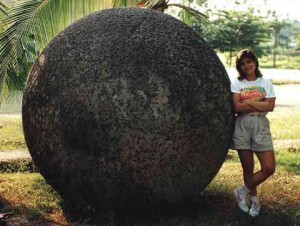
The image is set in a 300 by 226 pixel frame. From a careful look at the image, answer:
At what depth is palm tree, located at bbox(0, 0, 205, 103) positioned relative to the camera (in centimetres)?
695

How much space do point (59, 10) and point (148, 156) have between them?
3.53 meters

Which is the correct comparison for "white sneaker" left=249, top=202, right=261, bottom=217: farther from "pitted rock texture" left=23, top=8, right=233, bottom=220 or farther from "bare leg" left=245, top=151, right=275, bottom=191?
"pitted rock texture" left=23, top=8, right=233, bottom=220

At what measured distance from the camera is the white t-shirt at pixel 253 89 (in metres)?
5.38

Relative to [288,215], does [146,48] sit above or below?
above

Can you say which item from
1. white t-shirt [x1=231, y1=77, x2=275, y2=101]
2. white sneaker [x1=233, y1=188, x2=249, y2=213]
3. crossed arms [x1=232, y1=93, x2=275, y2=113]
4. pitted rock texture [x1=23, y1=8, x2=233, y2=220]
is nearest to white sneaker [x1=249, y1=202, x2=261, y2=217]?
white sneaker [x1=233, y1=188, x2=249, y2=213]

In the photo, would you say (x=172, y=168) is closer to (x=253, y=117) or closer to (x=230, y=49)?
(x=253, y=117)

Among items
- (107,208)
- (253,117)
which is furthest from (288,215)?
(107,208)

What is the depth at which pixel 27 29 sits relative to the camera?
23.6 feet

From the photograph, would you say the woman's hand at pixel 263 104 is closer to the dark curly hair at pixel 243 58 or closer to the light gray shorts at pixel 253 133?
the light gray shorts at pixel 253 133

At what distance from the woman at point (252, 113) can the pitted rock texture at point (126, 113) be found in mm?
134

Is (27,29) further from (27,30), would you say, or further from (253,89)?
(253,89)

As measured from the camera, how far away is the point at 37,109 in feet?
17.5

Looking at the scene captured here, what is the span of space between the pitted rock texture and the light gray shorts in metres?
0.14

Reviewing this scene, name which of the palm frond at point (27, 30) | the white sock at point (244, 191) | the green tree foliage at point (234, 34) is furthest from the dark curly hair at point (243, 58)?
the green tree foliage at point (234, 34)
